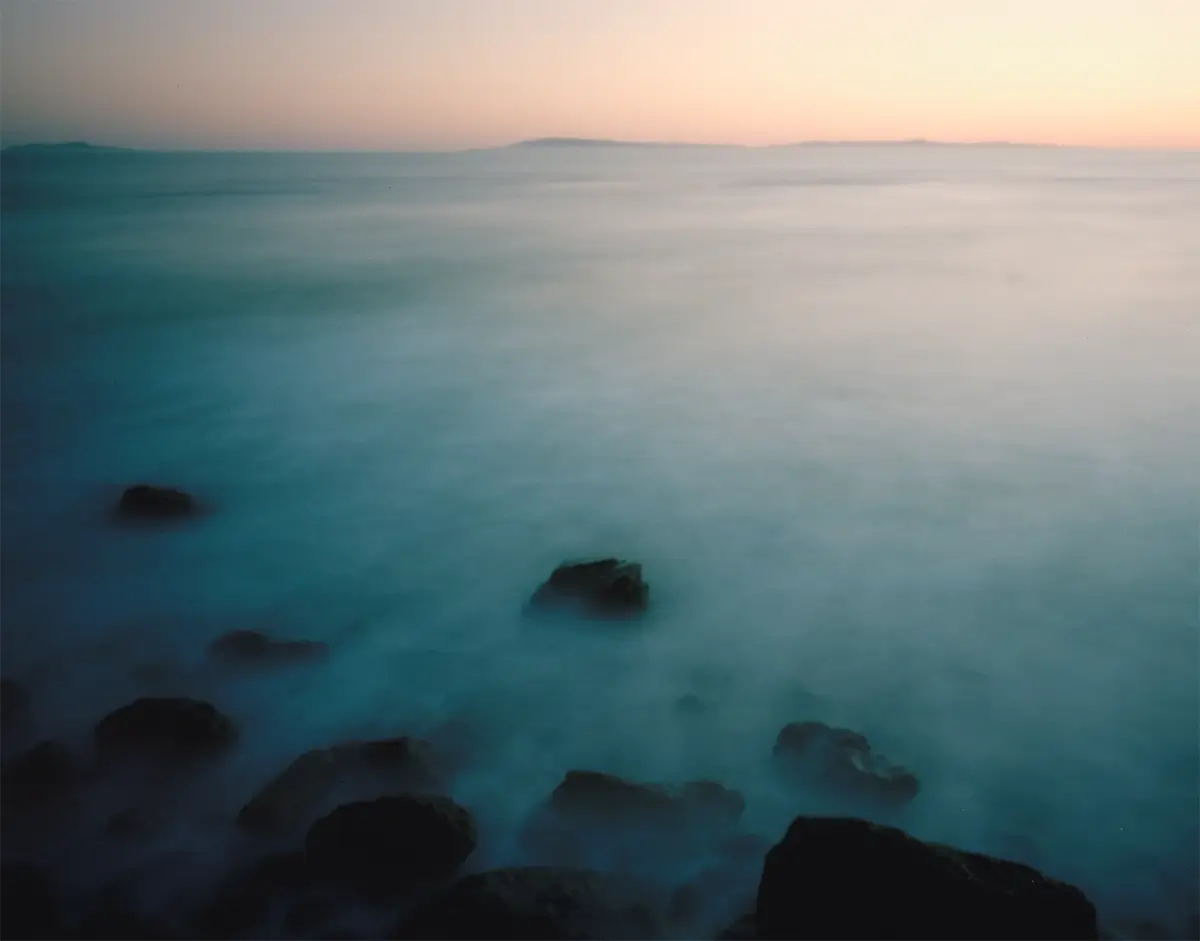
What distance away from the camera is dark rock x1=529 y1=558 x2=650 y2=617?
566cm

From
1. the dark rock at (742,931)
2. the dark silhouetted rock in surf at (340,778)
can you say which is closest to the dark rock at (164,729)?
the dark silhouetted rock in surf at (340,778)

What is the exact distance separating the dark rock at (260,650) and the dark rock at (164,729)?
74 cm

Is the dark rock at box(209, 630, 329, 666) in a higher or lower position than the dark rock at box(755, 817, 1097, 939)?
lower

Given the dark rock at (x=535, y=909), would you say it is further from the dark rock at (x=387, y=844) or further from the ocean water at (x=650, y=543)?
the ocean water at (x=650, y=543)

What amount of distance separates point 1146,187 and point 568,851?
68165 millimetres

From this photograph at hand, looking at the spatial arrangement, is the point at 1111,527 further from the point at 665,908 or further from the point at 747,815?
the point at 665,908

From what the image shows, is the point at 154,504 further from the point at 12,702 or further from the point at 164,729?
the point at 164,729

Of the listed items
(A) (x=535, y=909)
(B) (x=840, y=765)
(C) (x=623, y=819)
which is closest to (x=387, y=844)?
(A) (x=535, y=909)

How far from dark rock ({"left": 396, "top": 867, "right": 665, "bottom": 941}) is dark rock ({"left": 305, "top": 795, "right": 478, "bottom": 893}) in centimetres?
23

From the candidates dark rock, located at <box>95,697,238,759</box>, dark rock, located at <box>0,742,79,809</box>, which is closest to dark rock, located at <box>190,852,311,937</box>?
dark rock, located at <box>95,697,238,759</box>

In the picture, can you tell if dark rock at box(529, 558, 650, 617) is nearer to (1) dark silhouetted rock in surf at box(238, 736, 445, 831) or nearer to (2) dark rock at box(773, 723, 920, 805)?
(2) dark rock at box(773, 723, 920, 805)

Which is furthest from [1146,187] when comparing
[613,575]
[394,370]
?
[613,575]

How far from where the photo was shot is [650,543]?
677 centimetres

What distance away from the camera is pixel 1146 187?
57.7 metres
